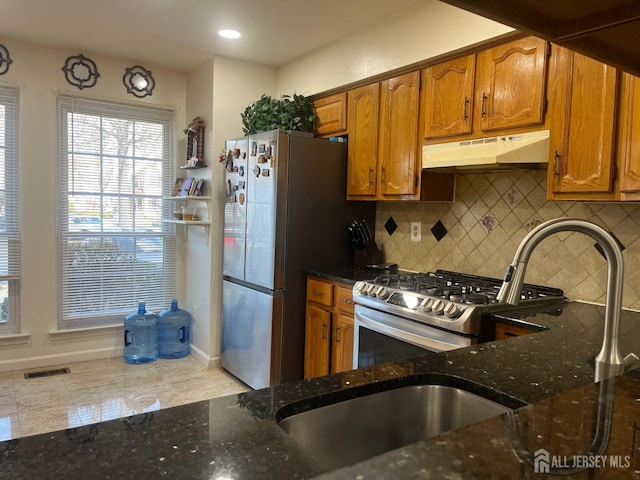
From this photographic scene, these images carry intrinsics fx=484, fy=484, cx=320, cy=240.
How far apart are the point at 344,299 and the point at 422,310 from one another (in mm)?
744

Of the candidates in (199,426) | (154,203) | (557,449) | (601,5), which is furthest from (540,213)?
(154,203)

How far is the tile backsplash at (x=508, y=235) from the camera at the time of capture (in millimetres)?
2273

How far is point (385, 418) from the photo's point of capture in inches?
44.6

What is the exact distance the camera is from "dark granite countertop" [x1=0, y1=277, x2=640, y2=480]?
0.68m

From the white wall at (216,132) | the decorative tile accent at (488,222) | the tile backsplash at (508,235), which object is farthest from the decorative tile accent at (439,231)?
the white wall at (216,132)

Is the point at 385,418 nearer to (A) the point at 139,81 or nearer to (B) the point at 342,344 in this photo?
(B) the point at 342,344

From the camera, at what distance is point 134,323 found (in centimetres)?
398

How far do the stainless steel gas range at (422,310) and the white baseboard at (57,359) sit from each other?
2.39 metres

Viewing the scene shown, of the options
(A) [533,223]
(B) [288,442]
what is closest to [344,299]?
(A) [533,223]

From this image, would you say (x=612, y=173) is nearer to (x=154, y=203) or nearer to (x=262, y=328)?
(x=262, y=328)

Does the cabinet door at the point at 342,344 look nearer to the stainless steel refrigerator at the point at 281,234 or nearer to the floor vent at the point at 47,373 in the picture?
the stainless steel refrigerator at the point at 281,234

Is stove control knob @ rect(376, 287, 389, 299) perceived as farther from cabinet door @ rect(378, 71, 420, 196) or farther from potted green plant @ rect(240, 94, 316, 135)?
potted green plant @ rect(240, 94, 316, 135)

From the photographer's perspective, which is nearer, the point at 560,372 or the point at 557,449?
the point at 557,449

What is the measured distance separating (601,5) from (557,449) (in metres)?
0.84
